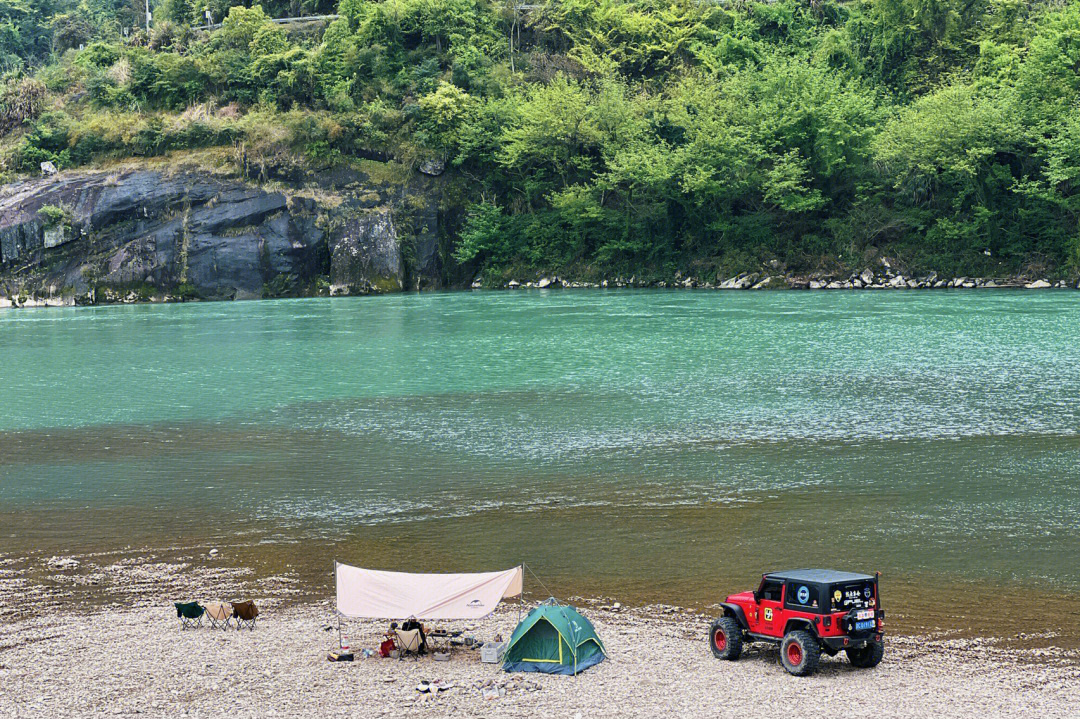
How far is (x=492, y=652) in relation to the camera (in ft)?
40.6

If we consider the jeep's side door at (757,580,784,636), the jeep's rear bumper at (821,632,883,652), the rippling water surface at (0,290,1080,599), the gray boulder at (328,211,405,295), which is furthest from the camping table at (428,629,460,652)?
the gray boulder at (328,211,405,295)

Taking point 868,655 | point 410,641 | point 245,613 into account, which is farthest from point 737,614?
point 245,613

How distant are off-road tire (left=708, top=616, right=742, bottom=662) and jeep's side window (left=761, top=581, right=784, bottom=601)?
0.44m

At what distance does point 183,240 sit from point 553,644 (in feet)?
214

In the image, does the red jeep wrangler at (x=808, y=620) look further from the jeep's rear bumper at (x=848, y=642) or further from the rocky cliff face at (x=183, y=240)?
the rocky cliff face at (x=183, y=240)

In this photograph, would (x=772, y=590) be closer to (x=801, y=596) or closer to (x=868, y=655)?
(x=801, y=596)

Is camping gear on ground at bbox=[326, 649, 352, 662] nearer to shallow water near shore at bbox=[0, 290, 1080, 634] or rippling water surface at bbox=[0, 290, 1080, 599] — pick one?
shallow water near shore at bbox=[0, 290, 1080, 634]

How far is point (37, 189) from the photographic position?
7394 cm

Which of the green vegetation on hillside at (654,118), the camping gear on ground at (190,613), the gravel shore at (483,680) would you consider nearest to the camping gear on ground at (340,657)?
the gravel shore at (483,680)

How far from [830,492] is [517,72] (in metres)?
67.7

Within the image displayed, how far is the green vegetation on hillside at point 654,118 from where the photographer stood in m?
65.2

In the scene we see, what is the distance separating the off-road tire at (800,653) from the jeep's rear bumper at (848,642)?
0.13 metres

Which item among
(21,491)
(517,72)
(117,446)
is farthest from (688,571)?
(517,72)

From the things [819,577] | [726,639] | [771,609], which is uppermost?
[819,577]
